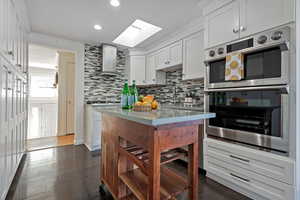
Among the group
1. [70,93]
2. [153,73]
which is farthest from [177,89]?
[70,93]

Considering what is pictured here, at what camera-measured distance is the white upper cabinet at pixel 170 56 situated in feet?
9.83

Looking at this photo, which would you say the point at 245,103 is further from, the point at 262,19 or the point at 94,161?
the point at 94,161

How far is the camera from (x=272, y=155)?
144cm

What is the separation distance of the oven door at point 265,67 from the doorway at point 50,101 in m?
3.91

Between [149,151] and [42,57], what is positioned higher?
[42,57]

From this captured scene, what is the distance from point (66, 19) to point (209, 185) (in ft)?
11.3

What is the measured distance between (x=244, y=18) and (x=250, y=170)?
5.52 ft

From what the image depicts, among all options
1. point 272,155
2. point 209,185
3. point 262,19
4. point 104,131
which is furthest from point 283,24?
point 104,131

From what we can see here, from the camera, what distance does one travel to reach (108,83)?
405cm

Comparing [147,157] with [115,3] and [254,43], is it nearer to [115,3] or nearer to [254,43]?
[254,43]

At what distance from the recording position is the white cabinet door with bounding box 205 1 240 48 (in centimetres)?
174

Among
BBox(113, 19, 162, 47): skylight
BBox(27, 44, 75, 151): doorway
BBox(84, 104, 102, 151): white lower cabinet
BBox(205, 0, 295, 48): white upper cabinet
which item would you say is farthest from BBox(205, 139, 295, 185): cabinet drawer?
BBox(27, 44, 75, 151): doorway

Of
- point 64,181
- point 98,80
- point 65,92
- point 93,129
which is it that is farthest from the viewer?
point 65,92

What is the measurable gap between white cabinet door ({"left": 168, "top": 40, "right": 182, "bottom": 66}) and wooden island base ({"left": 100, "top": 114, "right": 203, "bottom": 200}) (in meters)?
1.97
